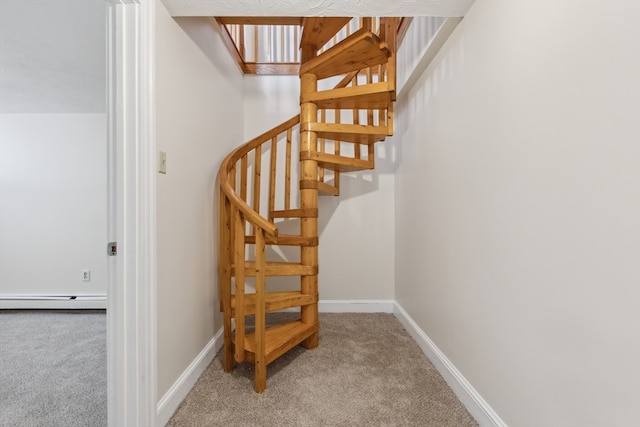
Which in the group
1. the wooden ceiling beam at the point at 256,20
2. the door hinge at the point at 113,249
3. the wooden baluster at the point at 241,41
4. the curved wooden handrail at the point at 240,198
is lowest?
the door hinge at the point at 113,249

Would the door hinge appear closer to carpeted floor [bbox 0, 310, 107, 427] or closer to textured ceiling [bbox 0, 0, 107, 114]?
carpeted floor [bbox 0, 310, 107, 427]

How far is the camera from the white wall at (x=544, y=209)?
67cm

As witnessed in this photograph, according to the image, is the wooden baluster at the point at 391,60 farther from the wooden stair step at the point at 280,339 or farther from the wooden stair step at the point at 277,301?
the wooden stair step at the point at 280,339

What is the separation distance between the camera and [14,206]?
2908 mm

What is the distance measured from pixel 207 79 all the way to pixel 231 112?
47 centimetres

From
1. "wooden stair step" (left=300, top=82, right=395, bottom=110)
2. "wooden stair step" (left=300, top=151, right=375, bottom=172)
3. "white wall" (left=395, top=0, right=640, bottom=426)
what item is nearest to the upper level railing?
"wooden stair step" (left=300, top=82, right=395, bottom=110)

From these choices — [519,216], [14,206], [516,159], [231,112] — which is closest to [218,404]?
[519,216]

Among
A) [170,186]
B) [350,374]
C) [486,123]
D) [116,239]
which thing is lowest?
[350,374]

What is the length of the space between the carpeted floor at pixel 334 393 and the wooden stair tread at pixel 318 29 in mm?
2238

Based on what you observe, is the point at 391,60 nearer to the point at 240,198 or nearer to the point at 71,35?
the point at 240,198

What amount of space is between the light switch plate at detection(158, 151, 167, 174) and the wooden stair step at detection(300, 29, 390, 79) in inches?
48.0

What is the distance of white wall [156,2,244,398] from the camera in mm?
1265

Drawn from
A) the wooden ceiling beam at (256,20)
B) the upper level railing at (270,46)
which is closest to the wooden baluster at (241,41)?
the upper level railing at (270,46)

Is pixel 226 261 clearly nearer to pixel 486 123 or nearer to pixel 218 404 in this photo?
pixel 218 404
